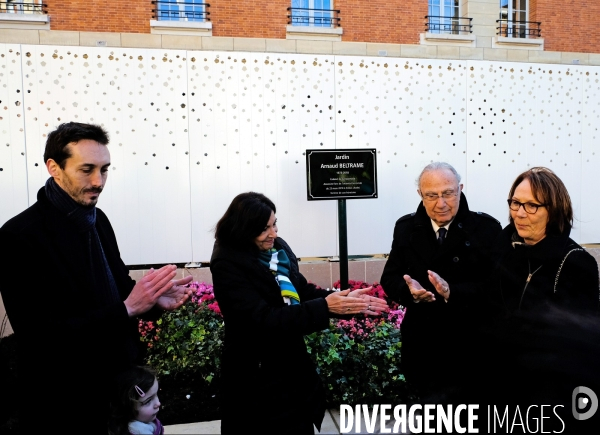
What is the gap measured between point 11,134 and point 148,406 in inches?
236

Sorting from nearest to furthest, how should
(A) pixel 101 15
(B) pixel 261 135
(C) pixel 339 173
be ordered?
(C) pixel 339 173
(B) pixel 261 135
(A) pixel 101 15

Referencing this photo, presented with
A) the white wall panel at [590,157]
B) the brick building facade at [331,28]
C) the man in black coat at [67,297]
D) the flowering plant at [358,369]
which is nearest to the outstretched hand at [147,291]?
the man in black coat at [67,297]

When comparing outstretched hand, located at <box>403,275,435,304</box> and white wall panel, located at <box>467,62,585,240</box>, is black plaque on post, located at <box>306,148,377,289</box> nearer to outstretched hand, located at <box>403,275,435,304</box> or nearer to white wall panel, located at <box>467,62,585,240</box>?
white wall panel, located at <box>467,62,585,240</box>

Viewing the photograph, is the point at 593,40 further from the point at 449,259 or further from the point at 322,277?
the point at 449,259

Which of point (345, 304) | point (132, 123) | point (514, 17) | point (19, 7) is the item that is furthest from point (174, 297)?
point (514, 17)

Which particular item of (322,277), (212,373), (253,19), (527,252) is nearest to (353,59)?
(253,19)

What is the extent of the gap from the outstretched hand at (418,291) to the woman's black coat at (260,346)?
587mm

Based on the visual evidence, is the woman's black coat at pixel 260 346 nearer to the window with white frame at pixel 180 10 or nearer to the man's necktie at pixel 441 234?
the man's necktie at pixel 441 234

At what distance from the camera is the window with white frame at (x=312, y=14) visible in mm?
9641

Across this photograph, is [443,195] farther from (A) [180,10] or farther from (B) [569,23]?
(B) [569,23]

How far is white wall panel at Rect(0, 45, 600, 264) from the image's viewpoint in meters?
7.27

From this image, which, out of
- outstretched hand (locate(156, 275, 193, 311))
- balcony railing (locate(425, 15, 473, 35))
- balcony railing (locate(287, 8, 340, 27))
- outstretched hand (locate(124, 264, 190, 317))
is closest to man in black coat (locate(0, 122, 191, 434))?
outstretched hand (locate(124, 264, 190, 317))

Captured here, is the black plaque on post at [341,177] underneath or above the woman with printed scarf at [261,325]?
above

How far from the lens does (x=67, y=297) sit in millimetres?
2096
